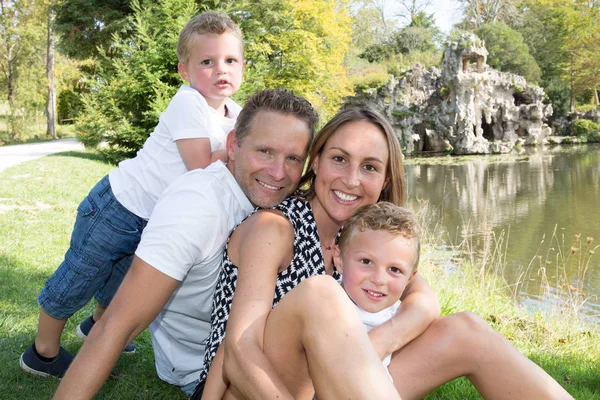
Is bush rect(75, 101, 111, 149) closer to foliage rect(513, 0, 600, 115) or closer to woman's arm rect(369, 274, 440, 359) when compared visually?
woman's arm rect(369, 274, 440, 359)

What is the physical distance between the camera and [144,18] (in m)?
14.1

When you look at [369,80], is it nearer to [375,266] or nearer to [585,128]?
[585,128]

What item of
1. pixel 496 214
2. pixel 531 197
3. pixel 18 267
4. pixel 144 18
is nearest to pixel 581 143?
pixel 531 197

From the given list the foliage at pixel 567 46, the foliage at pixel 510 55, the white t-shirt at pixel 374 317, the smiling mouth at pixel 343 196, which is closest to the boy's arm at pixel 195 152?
the smiling mouth at pixel 343 196

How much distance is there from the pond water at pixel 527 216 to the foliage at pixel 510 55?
1160 centimetres

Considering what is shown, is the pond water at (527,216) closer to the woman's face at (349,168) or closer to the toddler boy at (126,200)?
the woman's face at (349,168)

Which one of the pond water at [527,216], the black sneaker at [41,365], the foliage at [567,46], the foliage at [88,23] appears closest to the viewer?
the black sneaker at [41,365]

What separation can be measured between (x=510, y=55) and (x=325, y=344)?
38366 millimetres

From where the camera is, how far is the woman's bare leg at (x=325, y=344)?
5.39ft

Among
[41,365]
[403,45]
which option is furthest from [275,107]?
[403,45]

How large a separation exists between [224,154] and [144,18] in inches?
493

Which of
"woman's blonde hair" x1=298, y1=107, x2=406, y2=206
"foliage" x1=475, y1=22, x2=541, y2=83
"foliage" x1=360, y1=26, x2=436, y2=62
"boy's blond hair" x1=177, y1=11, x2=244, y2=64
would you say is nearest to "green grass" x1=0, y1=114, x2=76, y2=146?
"foliage" x1=360, y1=26, x2=436, y2=62

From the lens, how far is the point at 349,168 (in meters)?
2.30

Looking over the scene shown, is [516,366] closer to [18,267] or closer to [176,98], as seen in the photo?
[176,98]
